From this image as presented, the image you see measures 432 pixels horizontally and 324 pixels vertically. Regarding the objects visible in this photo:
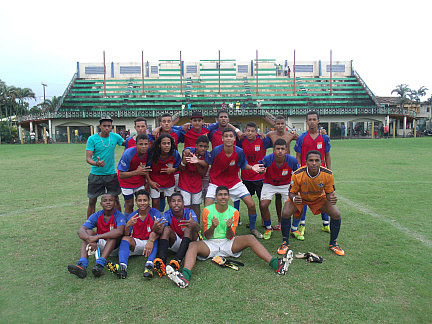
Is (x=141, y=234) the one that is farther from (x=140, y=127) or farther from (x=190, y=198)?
Result: (x=140, y=127)

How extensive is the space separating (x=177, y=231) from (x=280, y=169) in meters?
2.23

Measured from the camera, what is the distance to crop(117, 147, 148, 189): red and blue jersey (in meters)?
5.66

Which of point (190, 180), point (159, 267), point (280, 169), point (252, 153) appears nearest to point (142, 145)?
point (190, 180)

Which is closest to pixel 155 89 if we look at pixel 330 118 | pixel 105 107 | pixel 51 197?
pixel 105 107

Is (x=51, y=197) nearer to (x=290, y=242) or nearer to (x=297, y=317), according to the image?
(x=290, y=242)

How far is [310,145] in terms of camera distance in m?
6.21

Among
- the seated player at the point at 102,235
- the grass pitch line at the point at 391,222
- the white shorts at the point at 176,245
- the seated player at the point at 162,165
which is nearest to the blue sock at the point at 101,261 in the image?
the seated player at the point at 102,235

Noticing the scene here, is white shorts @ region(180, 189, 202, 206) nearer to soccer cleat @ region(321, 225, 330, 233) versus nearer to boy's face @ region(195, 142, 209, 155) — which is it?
boy's face @ region(195, 142, 209, 155)

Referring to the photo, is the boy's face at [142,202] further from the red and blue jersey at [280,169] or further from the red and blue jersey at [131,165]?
the red and blue jersey at [280,169]

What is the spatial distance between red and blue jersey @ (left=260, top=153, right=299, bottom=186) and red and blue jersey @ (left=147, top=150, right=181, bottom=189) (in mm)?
1656

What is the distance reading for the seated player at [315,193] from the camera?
5023mm

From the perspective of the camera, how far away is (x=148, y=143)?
5672mm

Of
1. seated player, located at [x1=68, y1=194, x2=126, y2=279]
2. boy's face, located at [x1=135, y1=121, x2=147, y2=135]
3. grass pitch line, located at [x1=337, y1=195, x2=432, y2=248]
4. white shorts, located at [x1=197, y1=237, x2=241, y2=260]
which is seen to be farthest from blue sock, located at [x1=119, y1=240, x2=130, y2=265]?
grass pitch line, located at [x1=337, y1=195, x2=432, y2=248]

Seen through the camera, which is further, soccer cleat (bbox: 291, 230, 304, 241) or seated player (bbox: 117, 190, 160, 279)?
soccer cleat (bbox: 291, 230, 304, 241)
